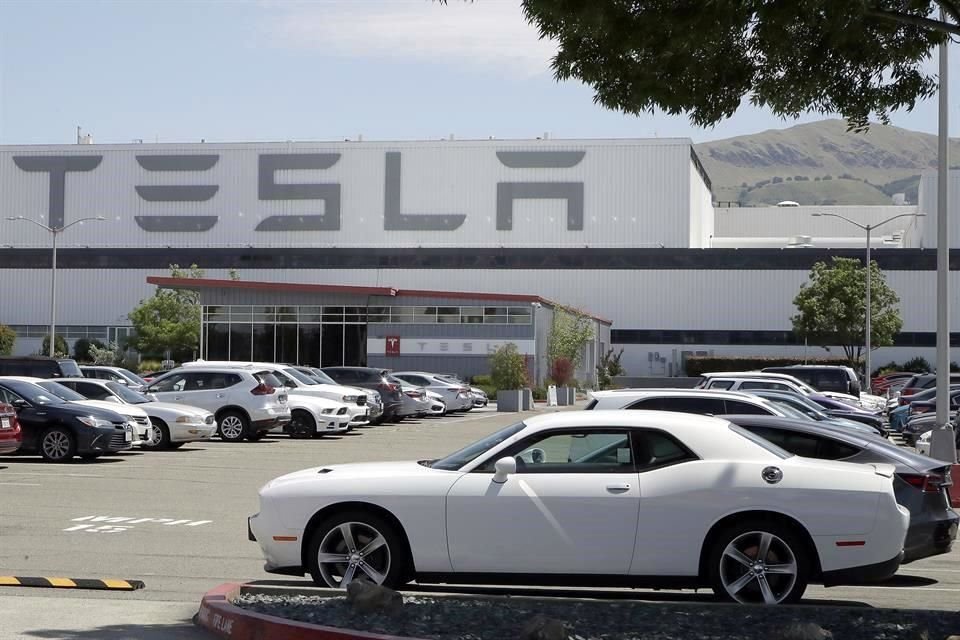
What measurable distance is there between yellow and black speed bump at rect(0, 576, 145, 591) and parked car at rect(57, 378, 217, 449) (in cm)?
1532

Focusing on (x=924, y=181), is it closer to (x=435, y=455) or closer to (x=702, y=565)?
(x=435, y=455)

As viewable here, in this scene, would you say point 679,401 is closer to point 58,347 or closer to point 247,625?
point 247,625

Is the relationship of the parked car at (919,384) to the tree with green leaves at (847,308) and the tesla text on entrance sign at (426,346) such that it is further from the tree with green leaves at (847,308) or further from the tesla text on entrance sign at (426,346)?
the tree with green leaves at (847,308)

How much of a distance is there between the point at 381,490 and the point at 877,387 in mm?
54841

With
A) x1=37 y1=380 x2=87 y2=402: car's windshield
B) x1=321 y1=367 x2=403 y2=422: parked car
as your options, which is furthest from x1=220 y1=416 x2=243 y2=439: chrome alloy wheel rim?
x1=321 y1=367 x2=403 y2=422: parked car

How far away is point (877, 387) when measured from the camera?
6081 cm

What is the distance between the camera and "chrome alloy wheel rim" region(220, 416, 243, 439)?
28888 mm

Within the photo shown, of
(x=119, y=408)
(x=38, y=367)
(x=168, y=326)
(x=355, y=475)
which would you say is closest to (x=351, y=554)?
(x=355, y=475)

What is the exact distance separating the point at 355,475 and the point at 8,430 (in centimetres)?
1235

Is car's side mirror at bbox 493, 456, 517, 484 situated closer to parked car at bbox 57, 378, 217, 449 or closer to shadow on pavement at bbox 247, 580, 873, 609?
shadow on pavement at bbox 247, 580, 873, 609

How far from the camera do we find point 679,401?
52.0ft

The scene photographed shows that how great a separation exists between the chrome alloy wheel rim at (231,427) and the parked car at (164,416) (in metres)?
1.81

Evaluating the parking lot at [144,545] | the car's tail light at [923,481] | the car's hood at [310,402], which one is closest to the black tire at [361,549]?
the parking lot at [144,545]

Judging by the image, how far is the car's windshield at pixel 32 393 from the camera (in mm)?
22922
